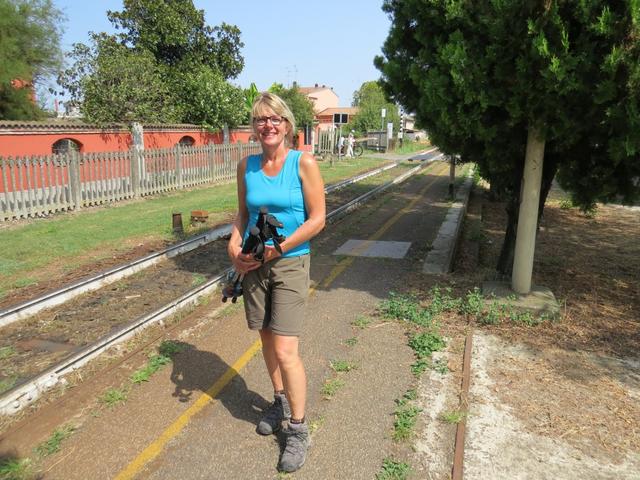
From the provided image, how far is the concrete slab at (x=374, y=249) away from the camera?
27.1 ft

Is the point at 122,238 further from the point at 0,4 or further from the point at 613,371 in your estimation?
the point at 0,4

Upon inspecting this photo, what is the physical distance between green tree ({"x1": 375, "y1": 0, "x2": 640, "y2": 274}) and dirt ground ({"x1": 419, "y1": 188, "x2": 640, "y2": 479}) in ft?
4.24

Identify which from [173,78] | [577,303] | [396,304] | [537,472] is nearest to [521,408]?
[537,472]

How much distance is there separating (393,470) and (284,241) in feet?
5.03

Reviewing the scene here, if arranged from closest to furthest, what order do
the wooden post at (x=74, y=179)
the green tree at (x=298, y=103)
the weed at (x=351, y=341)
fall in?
the weed at (x=351, y=341) → the wooden post at (x=74, y=179) → the green tree at (x=298, y=103)

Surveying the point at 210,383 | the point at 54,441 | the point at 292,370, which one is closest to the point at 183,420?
the point at 210,383

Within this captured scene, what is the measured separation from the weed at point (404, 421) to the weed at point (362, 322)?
1.56m

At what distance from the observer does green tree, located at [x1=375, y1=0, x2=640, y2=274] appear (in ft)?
14.1

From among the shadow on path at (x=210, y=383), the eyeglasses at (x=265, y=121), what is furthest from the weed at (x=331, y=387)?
the eyeglasses at (x=265, y=121)

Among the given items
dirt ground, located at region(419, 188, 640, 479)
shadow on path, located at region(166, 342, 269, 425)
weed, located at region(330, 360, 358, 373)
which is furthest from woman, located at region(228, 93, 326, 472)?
weed, located at region(330, 360, 358, 373)

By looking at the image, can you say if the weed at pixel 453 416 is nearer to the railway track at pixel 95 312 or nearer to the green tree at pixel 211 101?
the railway track at pixel 95 312

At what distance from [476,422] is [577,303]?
3.02 meters

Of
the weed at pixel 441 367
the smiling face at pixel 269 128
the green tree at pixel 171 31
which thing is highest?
the green tree at pixel 171 31

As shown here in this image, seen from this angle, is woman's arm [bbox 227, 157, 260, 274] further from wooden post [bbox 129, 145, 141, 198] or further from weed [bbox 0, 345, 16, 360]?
wooden post [bbox 129, 145, 141, 198]
